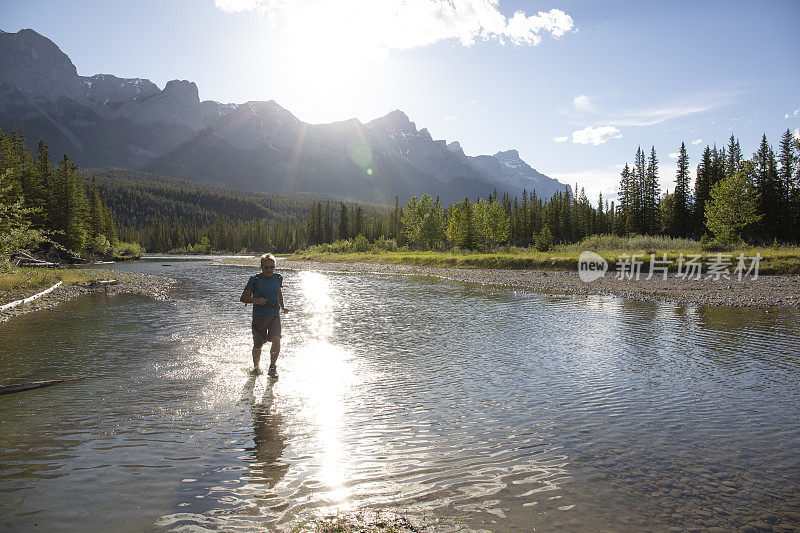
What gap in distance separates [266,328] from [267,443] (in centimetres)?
490

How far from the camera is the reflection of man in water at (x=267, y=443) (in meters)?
5.73

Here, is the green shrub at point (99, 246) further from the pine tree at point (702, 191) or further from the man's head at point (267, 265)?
the pine tree at point (702, 191)

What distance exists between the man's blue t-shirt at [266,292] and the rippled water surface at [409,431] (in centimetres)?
171

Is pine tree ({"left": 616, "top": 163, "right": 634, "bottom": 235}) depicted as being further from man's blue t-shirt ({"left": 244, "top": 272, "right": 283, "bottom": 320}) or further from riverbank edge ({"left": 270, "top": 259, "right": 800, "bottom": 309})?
man's blue t-shirt ({"left": 244, "top": 272, "right": 283, "bottom": 320})

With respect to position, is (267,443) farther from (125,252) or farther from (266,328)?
(125,252)

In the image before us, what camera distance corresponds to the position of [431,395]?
9406 mm

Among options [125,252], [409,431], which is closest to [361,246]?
[125,252]

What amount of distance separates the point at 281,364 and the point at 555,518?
9.02 metres

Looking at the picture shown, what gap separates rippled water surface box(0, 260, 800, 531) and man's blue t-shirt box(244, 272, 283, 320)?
1.71 m

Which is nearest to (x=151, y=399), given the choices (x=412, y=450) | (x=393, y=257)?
(x=412, y=450)

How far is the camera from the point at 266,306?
1120 cm

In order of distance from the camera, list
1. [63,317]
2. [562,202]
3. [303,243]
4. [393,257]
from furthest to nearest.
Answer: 1. [303,243]
2. [562,202]
3. [393,257]
4. [63,317]

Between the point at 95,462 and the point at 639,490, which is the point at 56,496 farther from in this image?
the point at 639,490

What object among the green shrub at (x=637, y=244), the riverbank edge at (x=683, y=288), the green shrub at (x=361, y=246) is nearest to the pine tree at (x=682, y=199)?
the green shrub at (x=637, y=244)
